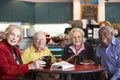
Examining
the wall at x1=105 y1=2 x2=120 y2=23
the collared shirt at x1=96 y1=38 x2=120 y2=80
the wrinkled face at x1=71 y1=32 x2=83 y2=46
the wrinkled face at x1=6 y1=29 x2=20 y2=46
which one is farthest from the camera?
the wall at x1=105 y1=2 x2=120 y2=23

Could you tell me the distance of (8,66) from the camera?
255 centimetres

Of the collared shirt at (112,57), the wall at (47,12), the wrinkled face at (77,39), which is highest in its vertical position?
the wall at (47,12)

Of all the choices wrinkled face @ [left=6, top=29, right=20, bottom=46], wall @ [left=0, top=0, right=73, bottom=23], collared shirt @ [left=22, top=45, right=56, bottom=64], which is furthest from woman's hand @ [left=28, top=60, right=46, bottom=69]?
wall @ [left=0, top=0, right=73, bottom=23]

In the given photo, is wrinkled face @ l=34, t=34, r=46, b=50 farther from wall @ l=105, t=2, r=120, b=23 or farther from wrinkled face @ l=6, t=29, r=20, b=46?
wall @ l=105, t=2, r=120, b=23

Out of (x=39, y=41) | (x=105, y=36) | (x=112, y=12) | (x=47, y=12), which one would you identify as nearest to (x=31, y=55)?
(x=39, y=41)

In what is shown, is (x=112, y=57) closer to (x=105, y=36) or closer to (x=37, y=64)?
(x=105, y=36)

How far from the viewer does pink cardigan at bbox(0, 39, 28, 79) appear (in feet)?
8.40

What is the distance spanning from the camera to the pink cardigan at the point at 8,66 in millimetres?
2561

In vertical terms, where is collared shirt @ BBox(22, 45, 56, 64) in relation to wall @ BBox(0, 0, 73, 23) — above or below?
below

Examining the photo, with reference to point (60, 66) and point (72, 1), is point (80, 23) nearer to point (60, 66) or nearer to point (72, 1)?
point (60, 66)

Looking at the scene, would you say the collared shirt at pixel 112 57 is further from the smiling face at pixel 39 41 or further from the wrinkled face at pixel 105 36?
the smiling face at pixel 39 41

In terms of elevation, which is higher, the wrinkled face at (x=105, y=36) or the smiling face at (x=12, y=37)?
the smiling face at (x=12, y=37)

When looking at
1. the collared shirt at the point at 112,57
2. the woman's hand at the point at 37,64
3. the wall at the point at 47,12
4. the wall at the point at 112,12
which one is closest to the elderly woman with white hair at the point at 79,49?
the collared shirt at the point at 112,57

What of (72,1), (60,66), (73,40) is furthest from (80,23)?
(72,1)
